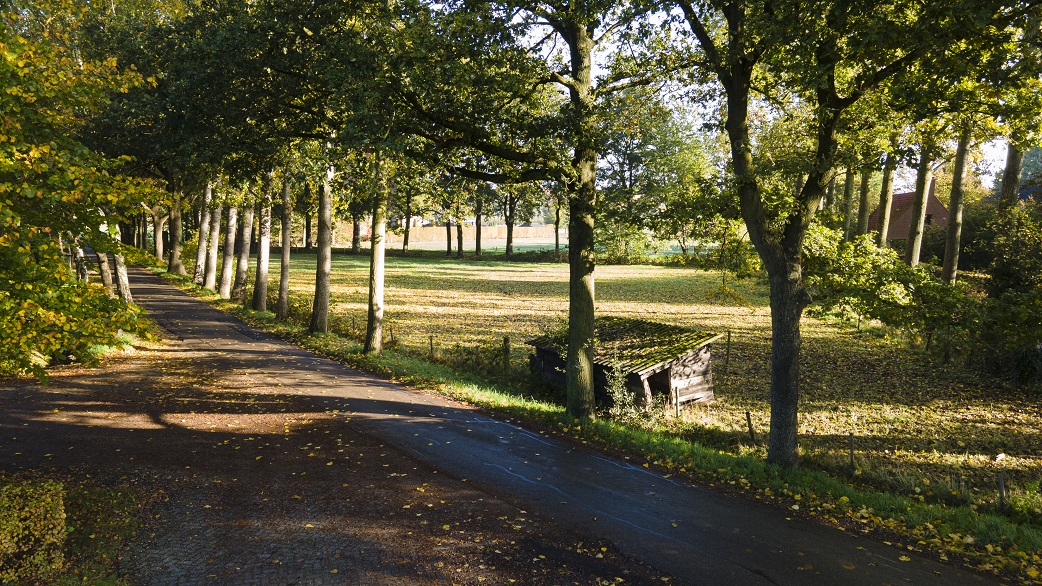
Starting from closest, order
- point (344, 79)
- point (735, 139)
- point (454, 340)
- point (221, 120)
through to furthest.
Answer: point (735, 139) → point (344, 79) → point (221, 120) → point (454, 340)

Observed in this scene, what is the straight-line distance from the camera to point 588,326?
13.7 metres

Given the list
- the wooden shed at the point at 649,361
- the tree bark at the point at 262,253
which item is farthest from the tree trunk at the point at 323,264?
the wooden shed at the point at 649,361

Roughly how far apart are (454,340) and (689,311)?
612 inches

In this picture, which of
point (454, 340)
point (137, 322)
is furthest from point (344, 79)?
point (454, 340)

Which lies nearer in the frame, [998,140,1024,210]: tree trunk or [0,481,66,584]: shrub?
[0,481,66,584]: shrub

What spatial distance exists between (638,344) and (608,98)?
6.82m

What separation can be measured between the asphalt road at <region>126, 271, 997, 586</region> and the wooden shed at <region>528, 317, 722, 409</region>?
370 cm

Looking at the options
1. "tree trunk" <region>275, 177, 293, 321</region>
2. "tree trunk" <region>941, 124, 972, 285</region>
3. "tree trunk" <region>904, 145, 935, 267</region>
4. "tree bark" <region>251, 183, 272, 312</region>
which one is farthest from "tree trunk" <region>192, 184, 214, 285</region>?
"tree trunk" <region>941, 124, 972, 285</region>

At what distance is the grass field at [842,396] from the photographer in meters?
11.6

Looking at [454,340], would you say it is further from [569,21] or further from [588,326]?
[569,21]

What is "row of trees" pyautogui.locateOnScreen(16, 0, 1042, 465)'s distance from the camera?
29.6ft

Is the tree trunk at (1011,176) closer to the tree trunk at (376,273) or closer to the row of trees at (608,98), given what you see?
the row of trees at (608,98)

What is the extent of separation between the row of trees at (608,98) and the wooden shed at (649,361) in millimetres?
2241

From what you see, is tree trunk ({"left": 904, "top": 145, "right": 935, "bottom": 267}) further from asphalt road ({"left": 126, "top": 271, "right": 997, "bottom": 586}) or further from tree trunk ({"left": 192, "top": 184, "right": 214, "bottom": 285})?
tree trunk ({"left": 192, "top": 184, "right": 214, "bottom": 285})
